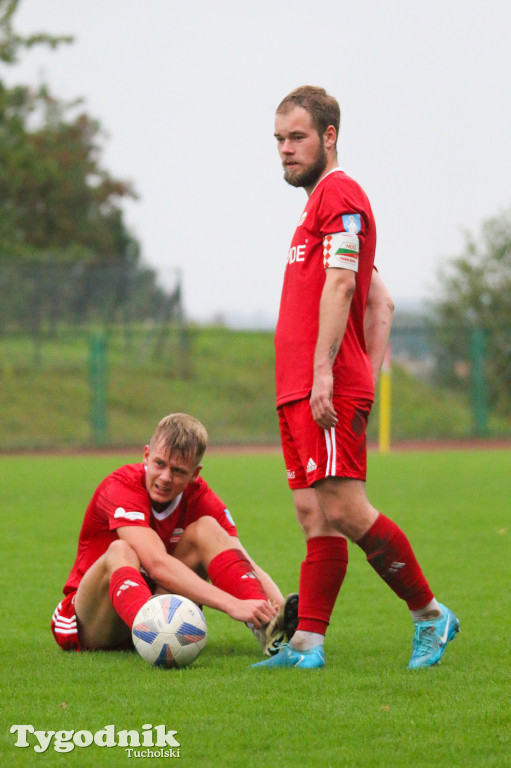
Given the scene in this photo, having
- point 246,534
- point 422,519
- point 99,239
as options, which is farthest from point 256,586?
point 99,239

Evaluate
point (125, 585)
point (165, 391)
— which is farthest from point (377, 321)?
point (165, 391)

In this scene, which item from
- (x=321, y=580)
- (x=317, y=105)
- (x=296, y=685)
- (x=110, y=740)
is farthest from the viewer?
(x=317, y=105)

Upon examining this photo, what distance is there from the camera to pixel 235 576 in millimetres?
4473

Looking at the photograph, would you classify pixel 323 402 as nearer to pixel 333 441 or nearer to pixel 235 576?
pixel 333 441

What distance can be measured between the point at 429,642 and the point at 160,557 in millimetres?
1117

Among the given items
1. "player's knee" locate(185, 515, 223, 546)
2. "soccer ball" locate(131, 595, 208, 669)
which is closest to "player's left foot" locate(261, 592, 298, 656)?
"soccer ball" locate(131, 595, 208, 669)

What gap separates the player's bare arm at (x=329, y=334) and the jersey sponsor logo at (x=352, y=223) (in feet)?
0.51

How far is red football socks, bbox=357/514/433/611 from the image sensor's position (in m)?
4.01

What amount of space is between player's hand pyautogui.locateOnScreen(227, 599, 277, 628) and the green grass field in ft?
0.57

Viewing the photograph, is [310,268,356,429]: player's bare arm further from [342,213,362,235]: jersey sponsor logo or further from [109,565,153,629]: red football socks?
[109,565,153,629]: red football socks

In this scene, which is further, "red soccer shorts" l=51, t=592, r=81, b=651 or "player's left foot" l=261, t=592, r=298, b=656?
"red soccer shorts" l=51, t=592, r=81, b=651

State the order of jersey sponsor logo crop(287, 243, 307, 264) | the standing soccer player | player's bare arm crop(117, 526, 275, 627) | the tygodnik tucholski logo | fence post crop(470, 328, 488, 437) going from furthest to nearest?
1. fence post crop(470, 328, 488, 437)
2. player's bare arm crop(117, 526, 275, 627)
3. jersey sponsor logo crop(287, 243, 307, 264)
4. the standing soccer player
5. the tygodnik tucholski logo

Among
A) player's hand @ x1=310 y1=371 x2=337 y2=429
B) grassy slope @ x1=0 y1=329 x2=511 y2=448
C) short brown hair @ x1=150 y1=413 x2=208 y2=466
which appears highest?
player's hand @ x1=310 y1=371 x2=337 y2=429

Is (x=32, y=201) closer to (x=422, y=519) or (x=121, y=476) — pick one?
(x=422, y=519)
